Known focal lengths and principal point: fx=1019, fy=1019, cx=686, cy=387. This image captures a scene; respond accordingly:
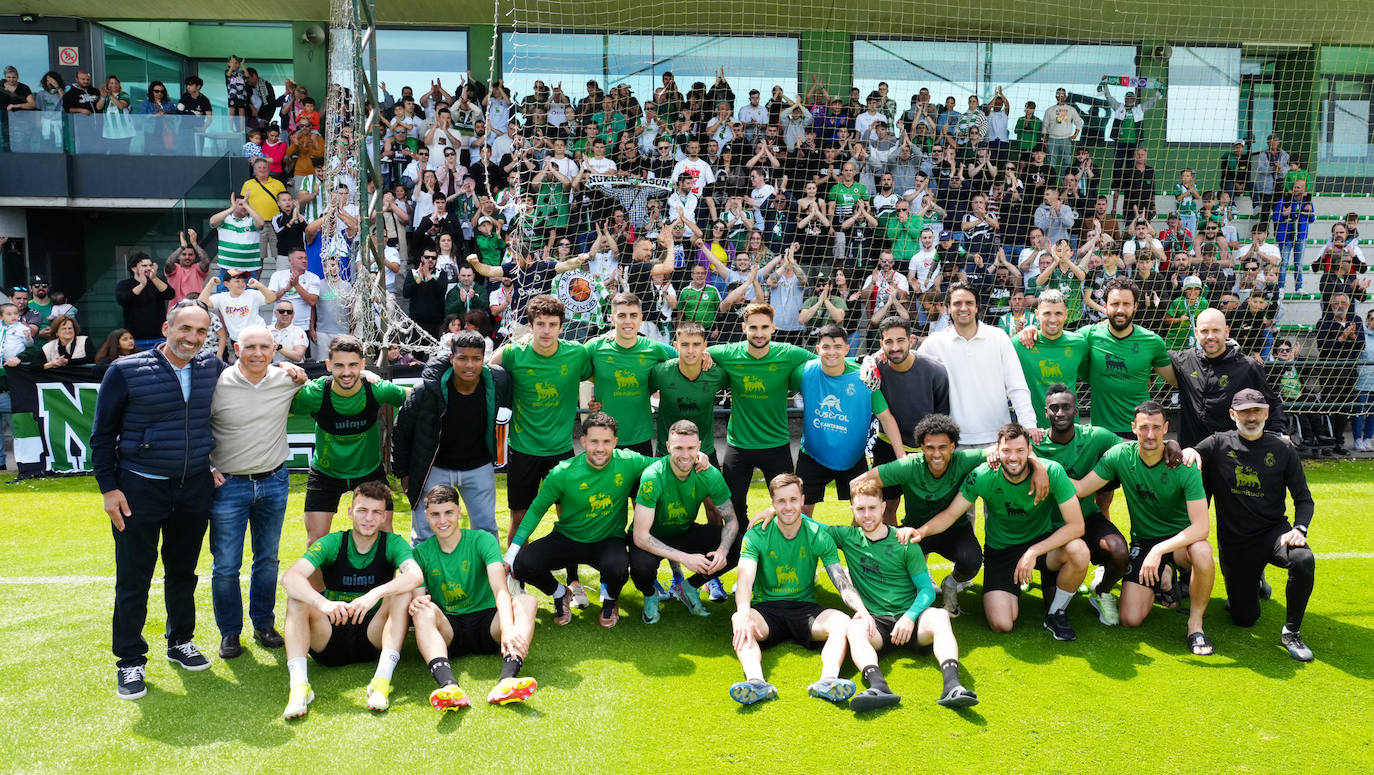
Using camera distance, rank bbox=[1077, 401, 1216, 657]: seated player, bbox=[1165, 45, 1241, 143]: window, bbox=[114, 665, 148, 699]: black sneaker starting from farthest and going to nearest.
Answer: bbox=[1165, 45, 1241, 143]: window < bbox=[1077, 401, 1216, 657]: seated player < bbox=[114, 665, 148, 699]: black sneaker

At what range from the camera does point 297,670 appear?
4820 mm

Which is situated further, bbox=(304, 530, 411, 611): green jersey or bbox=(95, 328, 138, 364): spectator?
bbox=(95, 328, 138, 364): spectator

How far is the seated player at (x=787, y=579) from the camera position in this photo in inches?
210

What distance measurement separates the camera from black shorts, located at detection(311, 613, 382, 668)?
A: 16.9 ft

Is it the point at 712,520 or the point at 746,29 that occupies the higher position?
the point at 746,29

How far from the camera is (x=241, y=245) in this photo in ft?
41.0

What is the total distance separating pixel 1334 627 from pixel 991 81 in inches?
423

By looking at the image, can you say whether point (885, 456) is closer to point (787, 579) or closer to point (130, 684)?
point (787, 579)

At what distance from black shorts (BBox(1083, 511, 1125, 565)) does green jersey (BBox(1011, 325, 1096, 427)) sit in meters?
0.88

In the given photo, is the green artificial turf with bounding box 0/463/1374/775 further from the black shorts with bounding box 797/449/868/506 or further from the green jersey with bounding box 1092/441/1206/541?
the black shorts with bounding box 797/449/868/506

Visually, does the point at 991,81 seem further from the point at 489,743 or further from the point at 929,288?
the point at 489,743

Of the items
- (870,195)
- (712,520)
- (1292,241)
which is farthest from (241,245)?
(1292,241)

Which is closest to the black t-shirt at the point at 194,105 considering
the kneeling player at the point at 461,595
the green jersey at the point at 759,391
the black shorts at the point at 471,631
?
the green jersey at the point at 759,391

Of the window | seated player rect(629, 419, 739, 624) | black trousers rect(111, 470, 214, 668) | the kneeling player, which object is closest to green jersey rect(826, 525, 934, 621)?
seated player rect(629, 419, 739, 624)
